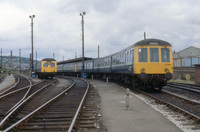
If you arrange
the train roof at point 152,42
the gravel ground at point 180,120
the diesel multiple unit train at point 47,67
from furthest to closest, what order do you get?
the diesel multiple unit train at point 47,67 → the train roof at point 152,42 → the gravel ground at point 180,120

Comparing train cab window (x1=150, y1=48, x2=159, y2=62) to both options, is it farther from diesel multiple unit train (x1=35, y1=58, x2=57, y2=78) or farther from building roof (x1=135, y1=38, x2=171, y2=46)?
diesel multiple unit train (x1=35, y1=58, x2=57, y2=78)

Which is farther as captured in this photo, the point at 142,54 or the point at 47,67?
the point at 47,67

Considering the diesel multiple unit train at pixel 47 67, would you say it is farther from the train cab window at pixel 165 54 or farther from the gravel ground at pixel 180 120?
the gravel ground at pixel 180 120

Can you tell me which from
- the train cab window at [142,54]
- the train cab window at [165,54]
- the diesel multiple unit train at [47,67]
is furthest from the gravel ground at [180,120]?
the diesel multiple unit train at [47,67]

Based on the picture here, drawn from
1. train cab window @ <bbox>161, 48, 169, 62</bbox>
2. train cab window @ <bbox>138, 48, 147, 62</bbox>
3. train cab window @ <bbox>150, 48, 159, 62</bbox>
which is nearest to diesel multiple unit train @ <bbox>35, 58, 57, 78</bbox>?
train cab window @ <bbox>138, 48, 147, 62</bbox>

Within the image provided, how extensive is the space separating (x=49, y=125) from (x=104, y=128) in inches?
58.4

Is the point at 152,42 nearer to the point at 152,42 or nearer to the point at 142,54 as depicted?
the point at 152,42

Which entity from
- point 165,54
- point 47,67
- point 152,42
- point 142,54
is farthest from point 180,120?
point 47,67

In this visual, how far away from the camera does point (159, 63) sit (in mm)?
14586

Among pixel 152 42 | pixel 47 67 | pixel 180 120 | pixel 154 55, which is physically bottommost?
pixel 180 120

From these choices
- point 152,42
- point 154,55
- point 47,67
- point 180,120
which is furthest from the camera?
point 47,67

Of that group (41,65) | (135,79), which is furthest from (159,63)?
(41,65)

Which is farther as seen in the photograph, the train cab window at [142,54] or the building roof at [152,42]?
the building roof at [152,42]

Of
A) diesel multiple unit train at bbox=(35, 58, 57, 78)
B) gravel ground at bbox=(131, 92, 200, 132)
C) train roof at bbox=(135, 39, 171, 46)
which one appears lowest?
gravel ground at bbox=(131, 92, 200, 132)
